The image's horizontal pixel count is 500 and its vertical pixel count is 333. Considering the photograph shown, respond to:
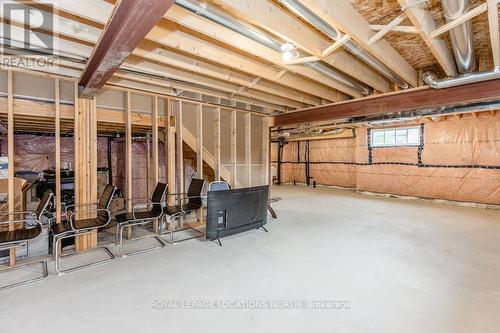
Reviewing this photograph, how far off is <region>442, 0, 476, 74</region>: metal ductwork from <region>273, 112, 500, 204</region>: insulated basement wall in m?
3.88

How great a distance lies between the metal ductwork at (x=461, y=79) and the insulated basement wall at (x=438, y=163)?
12.4ft

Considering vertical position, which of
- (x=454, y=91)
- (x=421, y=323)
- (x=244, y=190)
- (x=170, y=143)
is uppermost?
(x=454, y=91)

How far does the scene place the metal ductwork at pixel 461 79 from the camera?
8.74ft

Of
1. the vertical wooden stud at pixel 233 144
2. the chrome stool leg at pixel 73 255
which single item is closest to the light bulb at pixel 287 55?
the vertical wooden stud at pixel 233 144

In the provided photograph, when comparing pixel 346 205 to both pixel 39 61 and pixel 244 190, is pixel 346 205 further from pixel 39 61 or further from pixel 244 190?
pixel 39 61

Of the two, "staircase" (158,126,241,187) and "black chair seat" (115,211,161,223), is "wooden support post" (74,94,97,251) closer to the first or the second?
"black chair seat" (115,211,161,223)

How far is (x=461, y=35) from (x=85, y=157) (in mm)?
4236

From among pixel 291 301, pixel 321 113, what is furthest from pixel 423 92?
pixel 291 301

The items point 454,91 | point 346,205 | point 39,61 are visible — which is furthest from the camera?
point 346,205

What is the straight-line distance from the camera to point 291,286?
2.10 metres

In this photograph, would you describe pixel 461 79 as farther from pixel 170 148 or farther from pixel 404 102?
pixel 170 148

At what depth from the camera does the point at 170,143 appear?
389 cm

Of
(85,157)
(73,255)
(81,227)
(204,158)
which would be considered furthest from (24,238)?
(204,158)

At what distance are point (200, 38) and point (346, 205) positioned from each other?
497 centimetres
